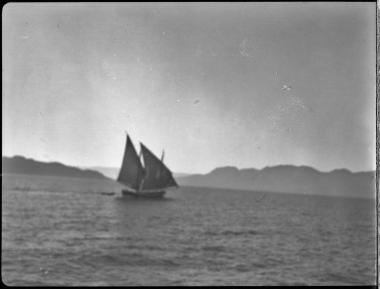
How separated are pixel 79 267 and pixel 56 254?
7.48ft

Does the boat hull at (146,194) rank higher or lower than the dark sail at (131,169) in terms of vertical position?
lower

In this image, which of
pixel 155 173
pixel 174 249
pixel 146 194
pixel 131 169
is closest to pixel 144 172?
pixel 155 173

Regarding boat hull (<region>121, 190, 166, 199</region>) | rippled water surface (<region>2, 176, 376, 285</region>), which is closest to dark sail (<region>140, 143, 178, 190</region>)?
rippled water surface (<region>2, 176, 376, 285</region>)

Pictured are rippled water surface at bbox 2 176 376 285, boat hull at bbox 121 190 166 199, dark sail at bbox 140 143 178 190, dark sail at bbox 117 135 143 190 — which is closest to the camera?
rippled water surface at bbox 2 176 376 285

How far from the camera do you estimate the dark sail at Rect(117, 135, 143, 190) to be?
2711cm

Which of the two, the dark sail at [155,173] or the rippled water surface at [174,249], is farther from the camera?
the dark sail at [155,173]

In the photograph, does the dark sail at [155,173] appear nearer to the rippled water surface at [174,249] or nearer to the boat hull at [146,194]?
the rippled water surface at [174,249]

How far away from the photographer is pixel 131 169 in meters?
29.1

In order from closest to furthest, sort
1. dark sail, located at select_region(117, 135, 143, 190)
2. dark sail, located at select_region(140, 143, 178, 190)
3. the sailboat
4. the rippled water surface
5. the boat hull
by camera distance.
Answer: the rippled water surface < dark sail, located at select_region(117, 135, 143, 190) < the sailboat < dark sail, located at select_region(140, 143, 178, 190) < the boat hull

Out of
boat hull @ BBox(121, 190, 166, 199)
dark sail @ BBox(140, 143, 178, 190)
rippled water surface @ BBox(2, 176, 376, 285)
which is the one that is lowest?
rippled water surface @ BBox(2, 176, 376, 285)

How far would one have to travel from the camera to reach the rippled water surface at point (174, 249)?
12.2 meters

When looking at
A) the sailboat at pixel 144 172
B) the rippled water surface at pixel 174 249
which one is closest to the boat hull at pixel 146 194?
the sailboat at pixel 144 172

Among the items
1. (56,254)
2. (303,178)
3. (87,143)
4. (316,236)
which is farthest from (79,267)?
(303,178)

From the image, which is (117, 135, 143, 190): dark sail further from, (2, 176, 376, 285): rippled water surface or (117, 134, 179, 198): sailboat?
(2, 176, 376, 285): rippled water surface
